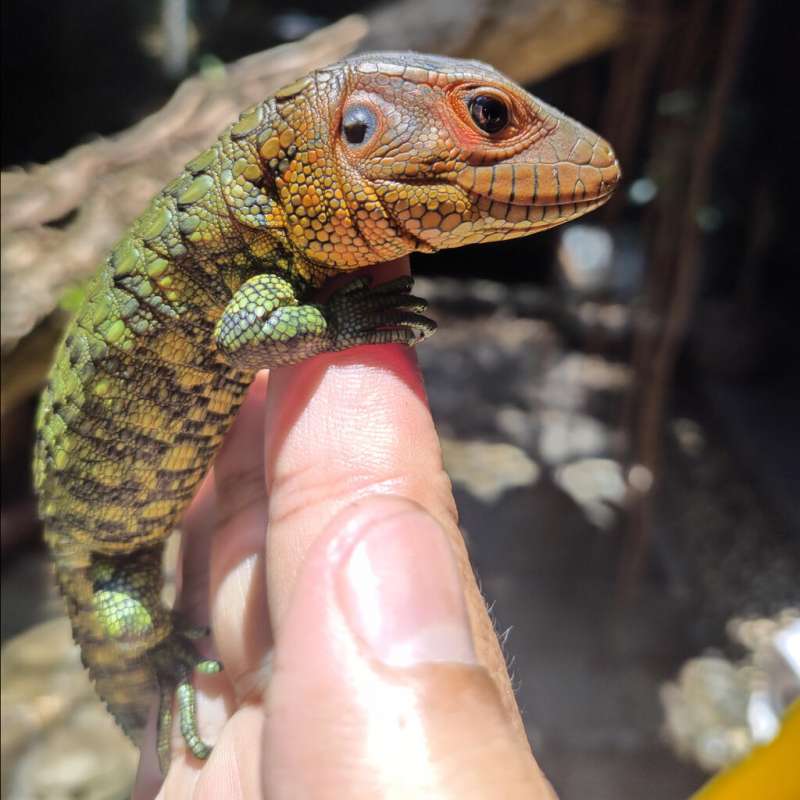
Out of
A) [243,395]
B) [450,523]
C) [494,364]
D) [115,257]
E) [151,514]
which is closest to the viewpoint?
[450,523]

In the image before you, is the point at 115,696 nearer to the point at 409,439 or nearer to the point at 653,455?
the point at 409,439

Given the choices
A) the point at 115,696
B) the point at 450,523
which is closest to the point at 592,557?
the point at 115,696

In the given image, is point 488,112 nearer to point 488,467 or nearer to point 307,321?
point 307,321

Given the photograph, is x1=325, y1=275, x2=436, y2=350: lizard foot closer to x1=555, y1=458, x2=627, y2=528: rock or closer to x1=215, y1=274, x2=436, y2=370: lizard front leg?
x1=215, y1=274, x2=436, y2=370: lizard front leg

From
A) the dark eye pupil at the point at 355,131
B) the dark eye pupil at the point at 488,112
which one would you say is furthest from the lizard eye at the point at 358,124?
the dark eye pupil at the point at 488,112

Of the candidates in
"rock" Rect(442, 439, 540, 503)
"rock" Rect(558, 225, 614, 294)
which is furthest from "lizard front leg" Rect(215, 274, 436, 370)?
"rock" Rect(558, 225, 614, 294)

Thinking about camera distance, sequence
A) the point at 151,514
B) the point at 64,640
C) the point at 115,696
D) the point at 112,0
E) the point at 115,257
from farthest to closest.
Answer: the point at 112,0 → the point at 64,640 → the point at 115,696 → the point at 151,514 → the point at 115,257

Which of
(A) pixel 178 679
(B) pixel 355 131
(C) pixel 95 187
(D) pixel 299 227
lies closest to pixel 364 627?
(D) pixel 299 227

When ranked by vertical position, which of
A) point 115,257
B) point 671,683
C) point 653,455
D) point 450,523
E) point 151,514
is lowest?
point 671,683
